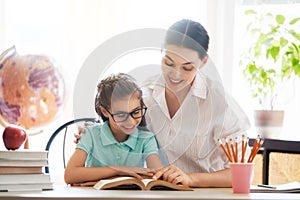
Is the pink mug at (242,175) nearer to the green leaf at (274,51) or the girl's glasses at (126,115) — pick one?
the girl's glasses at (126,115)

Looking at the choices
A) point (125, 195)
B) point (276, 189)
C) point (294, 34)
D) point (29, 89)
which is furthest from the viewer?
point (294, 34)

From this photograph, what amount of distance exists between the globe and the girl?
1332mm

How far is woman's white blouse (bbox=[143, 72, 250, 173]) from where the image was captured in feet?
5.81

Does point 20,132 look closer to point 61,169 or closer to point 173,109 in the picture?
point 173,109

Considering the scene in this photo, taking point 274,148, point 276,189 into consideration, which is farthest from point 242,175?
point 274,148

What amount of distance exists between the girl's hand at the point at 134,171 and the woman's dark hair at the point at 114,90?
0.13 meters

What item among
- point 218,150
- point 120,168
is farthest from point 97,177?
point 218,150

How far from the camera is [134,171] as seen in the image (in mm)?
1663

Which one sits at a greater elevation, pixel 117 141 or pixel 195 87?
pixel 195 87

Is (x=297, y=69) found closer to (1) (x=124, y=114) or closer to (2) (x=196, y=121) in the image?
(2) (x=196, y=121)

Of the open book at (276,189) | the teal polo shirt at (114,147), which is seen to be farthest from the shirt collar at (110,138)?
the open book at (276,189)

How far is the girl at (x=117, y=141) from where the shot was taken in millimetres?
1687

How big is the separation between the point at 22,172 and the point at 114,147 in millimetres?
301

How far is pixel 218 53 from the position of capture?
3529 millimetres
